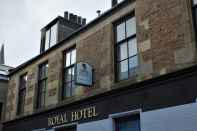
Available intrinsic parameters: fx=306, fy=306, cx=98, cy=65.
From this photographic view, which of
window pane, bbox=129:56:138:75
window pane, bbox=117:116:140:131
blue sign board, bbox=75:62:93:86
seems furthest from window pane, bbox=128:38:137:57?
window pane, bbox=117:116:140:131

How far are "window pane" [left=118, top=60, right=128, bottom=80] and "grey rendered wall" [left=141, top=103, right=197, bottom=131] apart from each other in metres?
1.87

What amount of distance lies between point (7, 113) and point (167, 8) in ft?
38.0

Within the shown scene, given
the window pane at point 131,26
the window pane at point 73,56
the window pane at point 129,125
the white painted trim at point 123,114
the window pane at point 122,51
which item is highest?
the window pane at point 131,26

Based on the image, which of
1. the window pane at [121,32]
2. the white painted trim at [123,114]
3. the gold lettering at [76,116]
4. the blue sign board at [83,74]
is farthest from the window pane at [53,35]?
the white painted trim at [123,114]

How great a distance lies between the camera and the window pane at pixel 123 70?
34.4 ft

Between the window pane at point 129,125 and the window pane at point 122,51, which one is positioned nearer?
the window pane at point 129,125

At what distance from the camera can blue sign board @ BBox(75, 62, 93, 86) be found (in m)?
10.9

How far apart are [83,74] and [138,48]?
7.93 ft

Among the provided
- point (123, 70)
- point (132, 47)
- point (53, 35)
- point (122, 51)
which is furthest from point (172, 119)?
point (53, 35)

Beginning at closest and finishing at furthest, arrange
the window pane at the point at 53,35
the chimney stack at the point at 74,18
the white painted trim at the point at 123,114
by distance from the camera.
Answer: the white painted trim at the point at 123,114
the window pane at the point at 53,35
the chimney stack at the point at 74,18

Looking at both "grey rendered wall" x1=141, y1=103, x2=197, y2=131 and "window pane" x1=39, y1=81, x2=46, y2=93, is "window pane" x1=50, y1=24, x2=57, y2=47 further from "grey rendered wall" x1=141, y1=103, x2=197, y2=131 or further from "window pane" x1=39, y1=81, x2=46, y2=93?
"grey rendered wall" x1=141, y1=103, x2=197, y2=131

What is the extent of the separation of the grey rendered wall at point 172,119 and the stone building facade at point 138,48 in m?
1.06

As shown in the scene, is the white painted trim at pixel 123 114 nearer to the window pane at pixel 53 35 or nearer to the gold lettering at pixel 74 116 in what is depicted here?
the gold lettering at pixel 74 116

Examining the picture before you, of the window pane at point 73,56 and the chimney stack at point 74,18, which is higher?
the chimney stack at point 74,18
